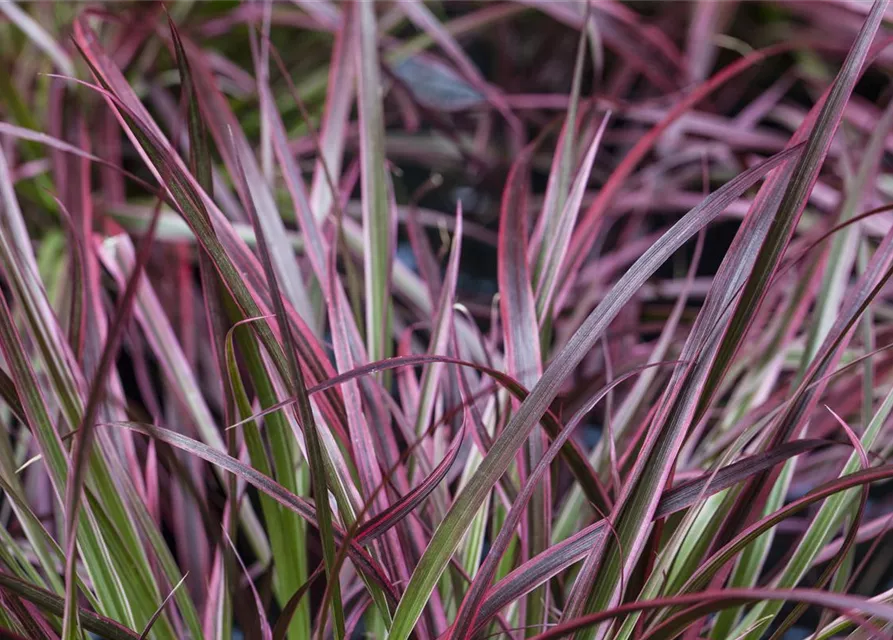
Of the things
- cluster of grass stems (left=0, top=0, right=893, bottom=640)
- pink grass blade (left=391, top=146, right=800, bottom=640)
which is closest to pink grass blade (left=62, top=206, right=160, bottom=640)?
cluster of grass stems (left=0, top=0, right=893, bottom=640)

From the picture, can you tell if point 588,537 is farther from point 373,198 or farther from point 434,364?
point 373,198

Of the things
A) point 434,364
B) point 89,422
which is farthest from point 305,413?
point 434,364

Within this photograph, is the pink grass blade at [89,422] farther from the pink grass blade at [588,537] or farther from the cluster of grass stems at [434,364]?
the pink grass blade at [588,537]

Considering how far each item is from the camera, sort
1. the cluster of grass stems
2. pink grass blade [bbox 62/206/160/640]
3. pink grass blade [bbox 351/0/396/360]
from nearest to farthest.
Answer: pink grass blade [bbox 62/206/160/640], the cluster of grass stems, pink grass blade [bbox 351/0/396/360]

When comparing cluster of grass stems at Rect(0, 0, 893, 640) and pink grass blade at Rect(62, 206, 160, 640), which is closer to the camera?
pink grass blade at Rect(62, 206, 160, 640)

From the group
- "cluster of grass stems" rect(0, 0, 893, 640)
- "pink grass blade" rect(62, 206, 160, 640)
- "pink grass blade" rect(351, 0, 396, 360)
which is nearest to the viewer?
"pink grass blade" rect(62, 206, 160, 640)

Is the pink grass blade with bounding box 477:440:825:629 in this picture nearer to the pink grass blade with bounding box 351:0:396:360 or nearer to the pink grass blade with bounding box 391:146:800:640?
the pink grass blade with bounding box 391:146:800:640

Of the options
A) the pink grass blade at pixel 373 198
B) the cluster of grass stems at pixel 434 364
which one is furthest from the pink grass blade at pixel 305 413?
the pink grass blade at pixel 373 198

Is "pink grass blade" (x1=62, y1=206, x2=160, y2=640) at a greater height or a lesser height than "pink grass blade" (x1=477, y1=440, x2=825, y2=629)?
greater
